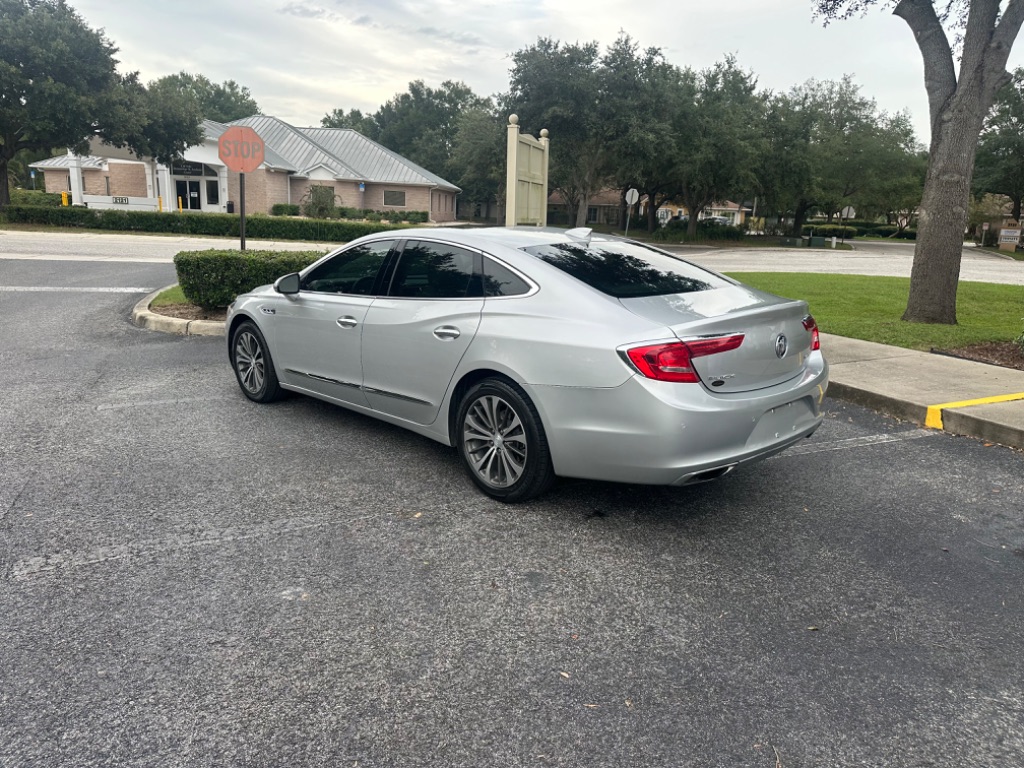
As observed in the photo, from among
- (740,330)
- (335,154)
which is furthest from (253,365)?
(335,154)

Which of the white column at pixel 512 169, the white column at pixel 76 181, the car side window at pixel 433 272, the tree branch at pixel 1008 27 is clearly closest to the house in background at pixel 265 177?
the white column at pixel 76 181

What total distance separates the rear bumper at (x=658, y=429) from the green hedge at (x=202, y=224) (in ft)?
97.0

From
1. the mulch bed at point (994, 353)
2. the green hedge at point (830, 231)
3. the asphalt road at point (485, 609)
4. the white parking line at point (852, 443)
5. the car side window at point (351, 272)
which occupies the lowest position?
the asphalt road at point (485, 609)

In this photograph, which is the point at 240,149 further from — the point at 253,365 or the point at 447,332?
the point at 447,332

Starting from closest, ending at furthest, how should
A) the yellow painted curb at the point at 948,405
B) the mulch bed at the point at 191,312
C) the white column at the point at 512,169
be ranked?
the yellow painted curb at the point at 948,405, the mulch bed at the point at 191,312, the white column at the point at 512,169

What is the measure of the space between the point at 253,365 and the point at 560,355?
11.1ft

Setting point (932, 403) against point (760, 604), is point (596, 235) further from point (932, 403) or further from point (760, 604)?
point (932, 403)

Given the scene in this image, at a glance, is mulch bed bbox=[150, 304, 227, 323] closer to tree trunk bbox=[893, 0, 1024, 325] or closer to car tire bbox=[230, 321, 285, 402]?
car tire bbox=[230, 321, 285, 402]

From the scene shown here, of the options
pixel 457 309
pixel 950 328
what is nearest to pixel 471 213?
pixel 950 328

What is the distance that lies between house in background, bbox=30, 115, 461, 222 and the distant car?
120ft

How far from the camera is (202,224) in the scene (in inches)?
1270

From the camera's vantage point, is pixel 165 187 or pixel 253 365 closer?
pixel 253 365

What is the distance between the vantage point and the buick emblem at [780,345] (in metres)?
4.08

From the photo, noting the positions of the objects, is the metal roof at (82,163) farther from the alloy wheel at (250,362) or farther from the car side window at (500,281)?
the car side window at (500,281)
